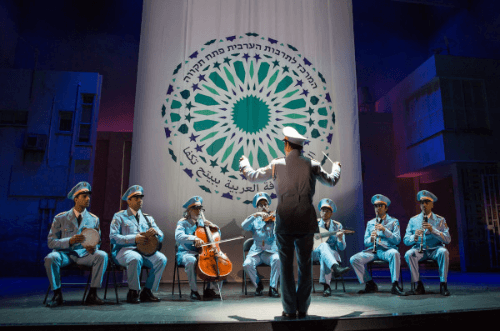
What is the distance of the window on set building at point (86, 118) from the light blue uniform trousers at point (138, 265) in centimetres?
572

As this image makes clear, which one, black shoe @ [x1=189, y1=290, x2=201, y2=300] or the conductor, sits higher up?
the conductor

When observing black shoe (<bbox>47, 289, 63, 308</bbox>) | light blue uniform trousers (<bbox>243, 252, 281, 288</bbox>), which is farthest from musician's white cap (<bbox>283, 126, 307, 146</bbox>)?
black shoe (<bbox>47, 289, 63, 308</bbox>)

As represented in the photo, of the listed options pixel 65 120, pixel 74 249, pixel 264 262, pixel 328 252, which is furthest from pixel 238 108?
pixel 65 120

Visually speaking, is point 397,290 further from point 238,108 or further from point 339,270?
point 238,108

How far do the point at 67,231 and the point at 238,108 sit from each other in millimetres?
3094

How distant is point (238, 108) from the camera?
5754 millimetres

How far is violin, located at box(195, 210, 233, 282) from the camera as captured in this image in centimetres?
373

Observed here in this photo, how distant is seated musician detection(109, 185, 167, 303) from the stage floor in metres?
0.19

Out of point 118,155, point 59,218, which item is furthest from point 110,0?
point 59,218

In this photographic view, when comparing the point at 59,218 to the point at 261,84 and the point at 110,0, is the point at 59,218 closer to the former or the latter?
the point at 261,84

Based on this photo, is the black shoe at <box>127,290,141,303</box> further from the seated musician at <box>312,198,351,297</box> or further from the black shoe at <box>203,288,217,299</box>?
the seated musician at <box>312,198,351,297</box>

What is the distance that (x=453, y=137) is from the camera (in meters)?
8.30

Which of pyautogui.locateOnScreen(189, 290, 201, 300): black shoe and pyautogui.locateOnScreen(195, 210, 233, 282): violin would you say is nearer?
pyautogui.locateOnScreen(195, 210, 233, 282): violin

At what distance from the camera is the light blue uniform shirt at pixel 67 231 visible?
3.54 m
